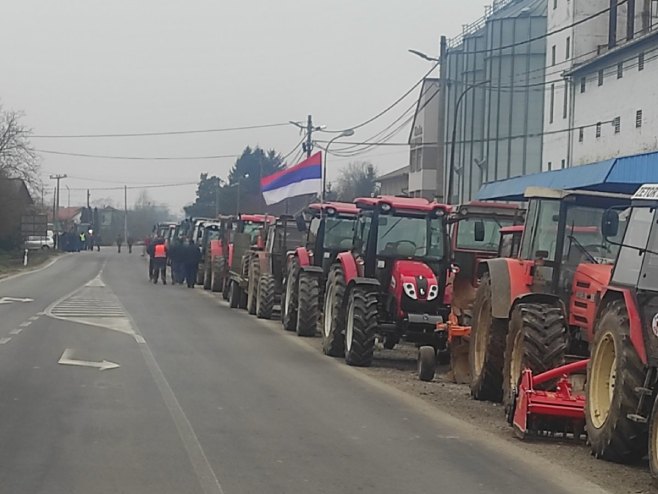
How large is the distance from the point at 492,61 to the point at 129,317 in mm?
43930

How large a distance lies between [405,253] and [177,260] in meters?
23.5

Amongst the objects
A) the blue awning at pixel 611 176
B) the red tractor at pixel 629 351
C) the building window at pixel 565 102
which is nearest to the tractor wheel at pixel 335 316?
the blue awning at pixel 611 176

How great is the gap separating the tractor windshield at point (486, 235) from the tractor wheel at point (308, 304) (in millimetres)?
2858

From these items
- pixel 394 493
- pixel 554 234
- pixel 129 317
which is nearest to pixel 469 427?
pixel 554 234

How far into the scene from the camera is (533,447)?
1020 centimetres

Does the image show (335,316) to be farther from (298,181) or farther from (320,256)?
(298,181)

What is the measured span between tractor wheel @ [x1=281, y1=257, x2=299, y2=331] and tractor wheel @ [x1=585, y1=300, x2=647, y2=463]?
12.1 meters

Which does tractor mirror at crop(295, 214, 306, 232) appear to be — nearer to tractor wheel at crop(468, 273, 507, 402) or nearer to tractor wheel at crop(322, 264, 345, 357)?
tractor wheel at crop(322, 264, 345, 357)

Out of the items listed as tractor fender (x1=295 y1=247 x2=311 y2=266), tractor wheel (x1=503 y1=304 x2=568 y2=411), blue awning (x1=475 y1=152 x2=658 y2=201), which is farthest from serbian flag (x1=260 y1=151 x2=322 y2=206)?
tractor wheel (x1=503 y1=304 x2=568 y2=411)

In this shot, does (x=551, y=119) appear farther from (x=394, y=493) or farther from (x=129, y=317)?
(x=394, y=493)

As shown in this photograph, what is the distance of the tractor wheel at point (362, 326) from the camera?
53.3 feet

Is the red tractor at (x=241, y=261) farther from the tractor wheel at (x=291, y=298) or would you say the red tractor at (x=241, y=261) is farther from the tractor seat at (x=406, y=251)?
the tractor seat at (x=406, y=251)

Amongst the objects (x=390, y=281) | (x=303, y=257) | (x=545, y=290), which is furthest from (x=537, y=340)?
(x=303, y=257)

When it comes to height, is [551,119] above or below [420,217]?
above
